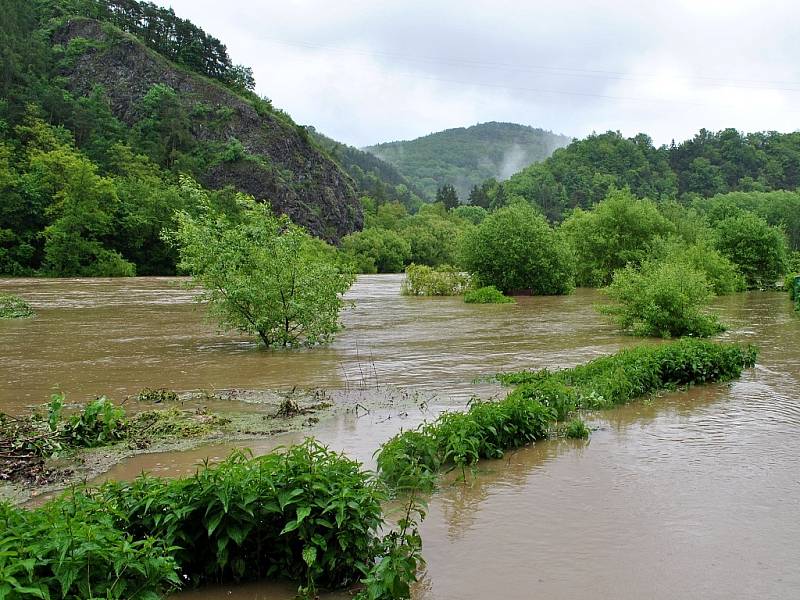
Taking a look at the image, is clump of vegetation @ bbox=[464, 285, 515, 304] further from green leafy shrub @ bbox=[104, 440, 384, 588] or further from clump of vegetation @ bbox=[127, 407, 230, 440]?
green leafy shrub @ bbox=[104, 440, 384, 588]

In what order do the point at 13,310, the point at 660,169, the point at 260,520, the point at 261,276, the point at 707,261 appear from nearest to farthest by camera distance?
the point at 260,520 → the point at 261,276 → the point at 13,310 → the point at 707,261 → the point at 660,169

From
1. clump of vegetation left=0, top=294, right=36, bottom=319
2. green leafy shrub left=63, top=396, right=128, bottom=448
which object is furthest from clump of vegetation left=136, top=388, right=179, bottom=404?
clump of vegetation left=0, top=294, right=36, bottom=319

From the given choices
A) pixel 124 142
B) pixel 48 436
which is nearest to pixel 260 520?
pixel 48 436

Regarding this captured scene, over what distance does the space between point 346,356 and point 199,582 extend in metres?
10.8

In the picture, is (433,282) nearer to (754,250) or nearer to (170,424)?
(754,250)

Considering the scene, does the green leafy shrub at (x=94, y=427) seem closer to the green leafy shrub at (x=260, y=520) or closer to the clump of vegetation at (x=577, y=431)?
the green leafy shrub at (x=260, y=520)

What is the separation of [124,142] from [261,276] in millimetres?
74154

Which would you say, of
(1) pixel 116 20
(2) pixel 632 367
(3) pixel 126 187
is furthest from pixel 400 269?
(2) pixel 632 367

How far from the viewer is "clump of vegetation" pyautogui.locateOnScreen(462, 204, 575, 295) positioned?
3541 centimetres

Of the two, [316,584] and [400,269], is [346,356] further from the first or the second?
[400,269]

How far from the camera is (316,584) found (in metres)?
4.80

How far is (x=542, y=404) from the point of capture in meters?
9.27

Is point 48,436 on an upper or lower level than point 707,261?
lower

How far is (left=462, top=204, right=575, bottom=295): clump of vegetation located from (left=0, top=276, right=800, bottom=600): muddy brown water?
614 inches
